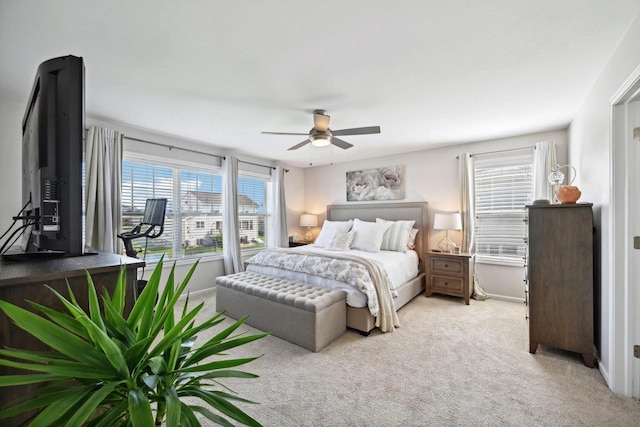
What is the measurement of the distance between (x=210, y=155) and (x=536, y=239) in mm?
4470

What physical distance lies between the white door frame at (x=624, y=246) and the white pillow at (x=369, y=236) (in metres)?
2.58

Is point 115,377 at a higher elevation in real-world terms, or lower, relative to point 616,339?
higher

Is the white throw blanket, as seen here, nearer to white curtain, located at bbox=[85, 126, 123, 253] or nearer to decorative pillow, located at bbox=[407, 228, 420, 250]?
decorative pillow, located at bbox=[407, 228, 420, 250]

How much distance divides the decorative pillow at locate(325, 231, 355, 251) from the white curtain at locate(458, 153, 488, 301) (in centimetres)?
176

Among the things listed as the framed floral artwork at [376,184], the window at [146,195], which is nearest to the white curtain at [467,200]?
the framed floral artwork at [376,184]

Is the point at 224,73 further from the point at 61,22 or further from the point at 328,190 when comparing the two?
the point at 328,190

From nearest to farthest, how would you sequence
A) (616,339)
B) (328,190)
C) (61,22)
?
(61,22) < (616,339) < (328,190)

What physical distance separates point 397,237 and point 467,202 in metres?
1.17

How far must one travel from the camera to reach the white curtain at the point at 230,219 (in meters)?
4.64

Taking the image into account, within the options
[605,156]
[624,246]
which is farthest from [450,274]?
[605,156]

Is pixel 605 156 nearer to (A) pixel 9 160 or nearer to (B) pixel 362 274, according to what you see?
(B) pixel 362 274

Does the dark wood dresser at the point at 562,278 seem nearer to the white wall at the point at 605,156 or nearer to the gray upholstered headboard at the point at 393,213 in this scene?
the white wall at the point at 605,156

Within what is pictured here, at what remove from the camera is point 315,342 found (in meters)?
2.52

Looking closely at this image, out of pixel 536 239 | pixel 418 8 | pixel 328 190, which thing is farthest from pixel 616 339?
pixel 328 190
